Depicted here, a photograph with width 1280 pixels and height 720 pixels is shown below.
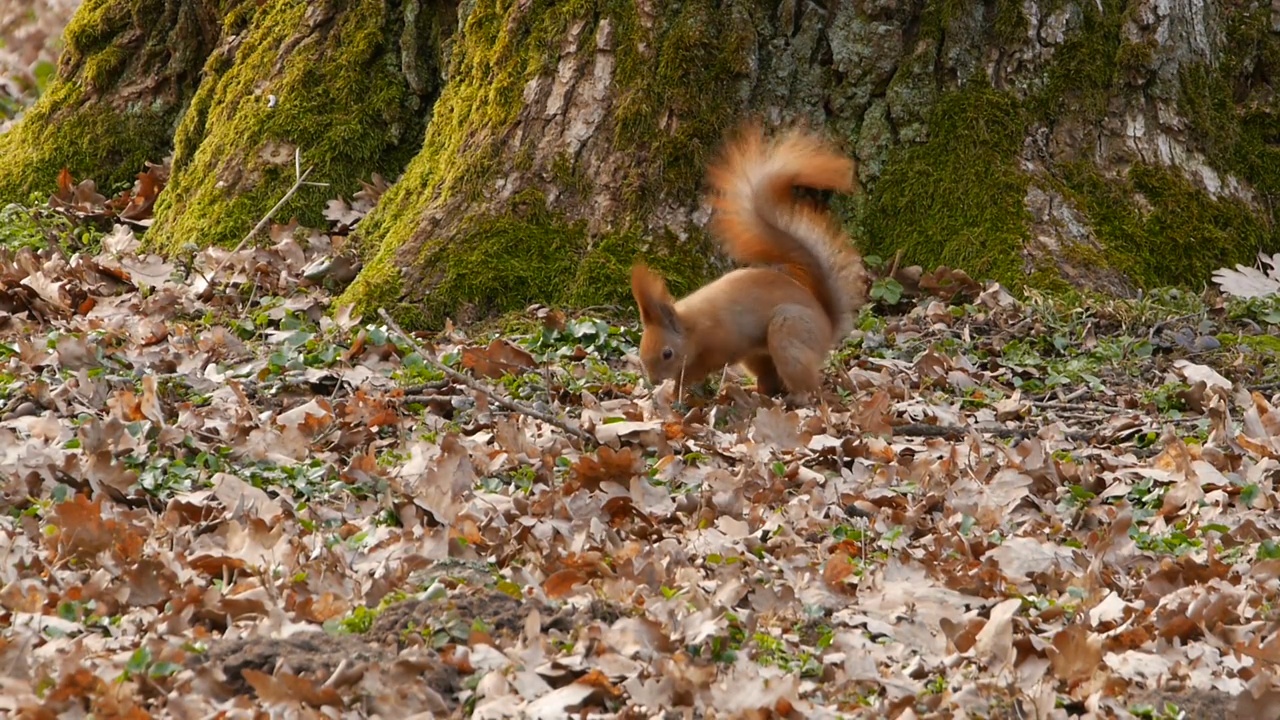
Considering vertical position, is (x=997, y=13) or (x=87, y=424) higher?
(x=997, y=13)

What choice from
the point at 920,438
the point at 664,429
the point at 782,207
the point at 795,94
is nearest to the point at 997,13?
the point at 795,94

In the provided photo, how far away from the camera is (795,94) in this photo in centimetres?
667

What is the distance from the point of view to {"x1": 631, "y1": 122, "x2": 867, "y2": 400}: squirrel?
5.77 metres

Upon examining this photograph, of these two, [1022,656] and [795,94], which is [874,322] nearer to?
[795,94]

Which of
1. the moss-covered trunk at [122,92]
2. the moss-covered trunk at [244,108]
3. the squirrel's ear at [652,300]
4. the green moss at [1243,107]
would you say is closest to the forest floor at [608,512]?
the squirrel's ear at [652,300]

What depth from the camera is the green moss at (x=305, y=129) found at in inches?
290

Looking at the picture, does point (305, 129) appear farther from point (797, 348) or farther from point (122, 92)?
point (797, 348)

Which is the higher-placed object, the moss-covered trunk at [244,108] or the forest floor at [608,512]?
the moss-covered trunk at [244,108]

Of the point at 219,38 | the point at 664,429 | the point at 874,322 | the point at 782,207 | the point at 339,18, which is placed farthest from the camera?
the point at 219,38

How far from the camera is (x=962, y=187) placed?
6676 mm

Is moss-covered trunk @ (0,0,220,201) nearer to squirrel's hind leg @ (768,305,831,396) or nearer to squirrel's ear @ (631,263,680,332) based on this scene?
squirrel's ear @ (631,263,680,332)

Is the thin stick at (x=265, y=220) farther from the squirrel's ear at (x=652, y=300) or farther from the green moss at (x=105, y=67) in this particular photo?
the squirrel's ear at (x=652, y=300)

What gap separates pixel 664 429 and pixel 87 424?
1983 mm

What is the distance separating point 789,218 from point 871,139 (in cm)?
90
